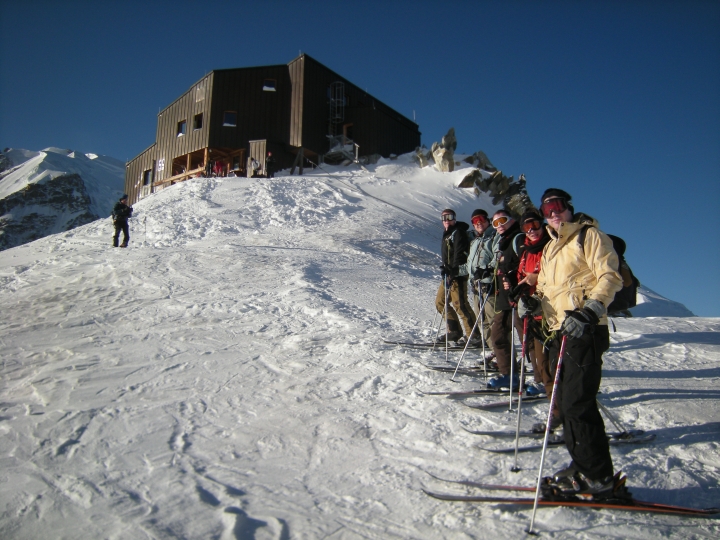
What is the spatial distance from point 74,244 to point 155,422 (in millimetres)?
11840

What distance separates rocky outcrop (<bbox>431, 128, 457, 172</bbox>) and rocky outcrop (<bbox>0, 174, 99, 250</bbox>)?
259 feet

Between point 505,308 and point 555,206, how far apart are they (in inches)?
66.1

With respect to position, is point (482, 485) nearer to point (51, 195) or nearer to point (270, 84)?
point (270, 84)

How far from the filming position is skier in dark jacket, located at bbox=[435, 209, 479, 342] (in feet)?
20.6

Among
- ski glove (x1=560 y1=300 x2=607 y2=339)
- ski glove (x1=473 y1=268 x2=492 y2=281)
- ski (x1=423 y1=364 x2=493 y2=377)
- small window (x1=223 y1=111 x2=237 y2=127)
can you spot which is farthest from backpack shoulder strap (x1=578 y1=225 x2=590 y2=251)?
small window (x1=223 y1=111 x2=237 y2=127)

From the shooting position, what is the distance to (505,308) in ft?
15.5

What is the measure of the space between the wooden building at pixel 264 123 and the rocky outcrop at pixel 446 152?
14.0 ft

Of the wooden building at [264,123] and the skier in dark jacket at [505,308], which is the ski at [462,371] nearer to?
the skier in dark jacket at [505,308]

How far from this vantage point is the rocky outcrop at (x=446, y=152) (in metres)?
29.1

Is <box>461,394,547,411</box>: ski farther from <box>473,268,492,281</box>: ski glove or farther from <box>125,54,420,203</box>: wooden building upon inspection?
<box>125,54,420,203</box>: wooden building

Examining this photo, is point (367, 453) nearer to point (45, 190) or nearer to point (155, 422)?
point (155, 422)

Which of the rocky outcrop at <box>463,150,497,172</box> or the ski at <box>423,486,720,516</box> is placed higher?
the rocky outcrop at <box>463,150,497,172</box>

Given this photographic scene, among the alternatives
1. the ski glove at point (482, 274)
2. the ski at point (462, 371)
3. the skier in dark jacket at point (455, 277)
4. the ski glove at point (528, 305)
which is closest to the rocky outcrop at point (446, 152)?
the skier in dark jacket at point (455, 277)

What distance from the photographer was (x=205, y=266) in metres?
10.7
